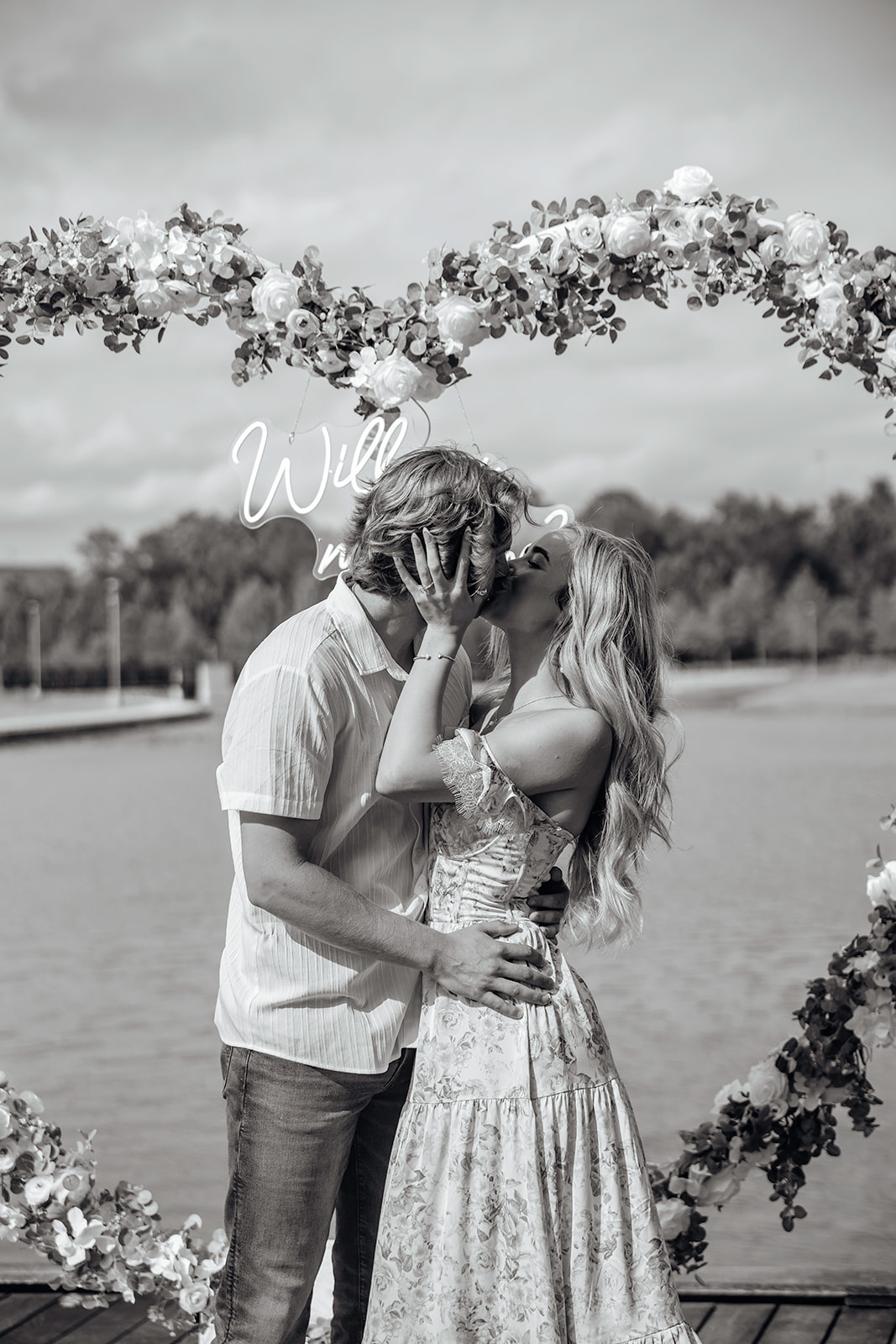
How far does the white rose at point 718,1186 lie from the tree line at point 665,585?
7422cm

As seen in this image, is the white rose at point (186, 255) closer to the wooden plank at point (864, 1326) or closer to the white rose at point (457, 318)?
the white rose at point (457, 318)

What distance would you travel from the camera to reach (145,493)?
116875 millimetres

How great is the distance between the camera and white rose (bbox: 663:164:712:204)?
327 centimetres

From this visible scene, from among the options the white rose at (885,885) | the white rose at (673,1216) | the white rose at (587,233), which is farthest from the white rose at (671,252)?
the white rose at (673,1216)

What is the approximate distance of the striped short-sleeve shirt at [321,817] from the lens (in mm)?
2449

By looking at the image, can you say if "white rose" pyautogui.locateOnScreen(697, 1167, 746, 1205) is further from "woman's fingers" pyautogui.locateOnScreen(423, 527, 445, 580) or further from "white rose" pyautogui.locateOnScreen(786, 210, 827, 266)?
"white rose" pyautogui.locateOnScreen(786, 210, 827, 266)

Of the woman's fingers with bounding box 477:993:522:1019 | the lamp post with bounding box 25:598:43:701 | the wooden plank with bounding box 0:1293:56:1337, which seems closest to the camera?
the woman's fingers with bounding box 477:993:522:1019

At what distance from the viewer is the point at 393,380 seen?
3273 millimetres

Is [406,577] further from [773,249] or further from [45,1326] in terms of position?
[45,1326]

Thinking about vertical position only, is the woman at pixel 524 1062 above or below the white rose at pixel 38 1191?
above

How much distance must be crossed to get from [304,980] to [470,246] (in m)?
1.75

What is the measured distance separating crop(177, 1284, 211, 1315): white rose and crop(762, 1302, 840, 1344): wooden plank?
4.61 feet

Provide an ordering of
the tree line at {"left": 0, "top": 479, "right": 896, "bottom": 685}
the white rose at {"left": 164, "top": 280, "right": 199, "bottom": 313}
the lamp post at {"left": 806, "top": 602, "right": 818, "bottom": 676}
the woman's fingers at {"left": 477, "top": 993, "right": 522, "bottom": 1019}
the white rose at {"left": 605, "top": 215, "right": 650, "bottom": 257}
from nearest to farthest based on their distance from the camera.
A: the woman's fingers at {"left": 477, "top": 993, "right": 522, "bottom": 1019} → the white rose at {"left": 605, "top": 215, "right": 650, "bottom": 257} → the white rose at {"left": 164, "top": 280, "right": 199, "bottom": 313} → the lamp post at {"left": 806, "top": 602, "right": 818, "bottom": 676} → the tree line at {"left": 0, "top": 479, "right": 896, "bottom": 685}

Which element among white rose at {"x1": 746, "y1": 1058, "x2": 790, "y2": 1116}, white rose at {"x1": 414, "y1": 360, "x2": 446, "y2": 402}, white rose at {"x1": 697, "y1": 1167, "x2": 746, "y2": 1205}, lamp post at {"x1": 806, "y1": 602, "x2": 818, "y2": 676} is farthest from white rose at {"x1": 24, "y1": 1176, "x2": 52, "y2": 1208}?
lamp post at {"x1": 806, "y1": 602, "x2": 818, "y2": 676}
